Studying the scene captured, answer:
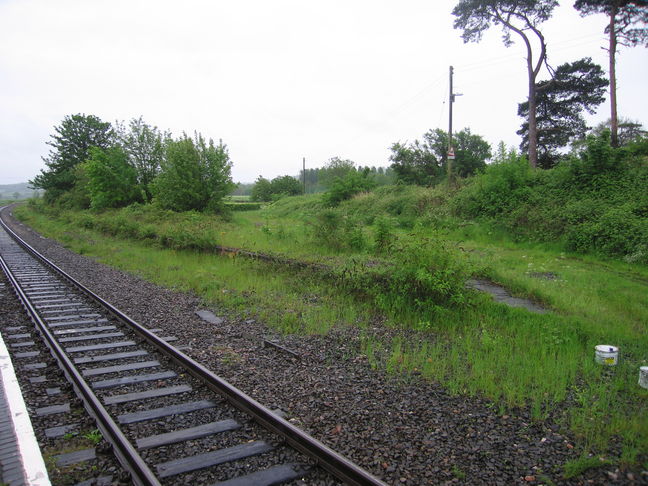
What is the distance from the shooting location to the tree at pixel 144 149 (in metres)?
34.8

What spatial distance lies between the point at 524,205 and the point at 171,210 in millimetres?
19637

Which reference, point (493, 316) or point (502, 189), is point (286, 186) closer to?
point (502, 189)

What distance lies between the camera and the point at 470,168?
37.4 metres

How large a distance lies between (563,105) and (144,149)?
3205 cm

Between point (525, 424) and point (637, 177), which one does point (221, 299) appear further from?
point (637, 177)

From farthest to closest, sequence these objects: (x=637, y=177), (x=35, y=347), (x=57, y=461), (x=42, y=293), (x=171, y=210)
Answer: (x=171, y=210) < (x=637, y=177) < (x=42, y=293) < (x=35, y=347) < (x=57, y=461)

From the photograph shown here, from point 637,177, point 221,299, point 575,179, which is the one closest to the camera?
point 221,299

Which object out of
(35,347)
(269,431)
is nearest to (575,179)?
(269,431)

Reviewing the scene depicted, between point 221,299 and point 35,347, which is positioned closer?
point 35,347

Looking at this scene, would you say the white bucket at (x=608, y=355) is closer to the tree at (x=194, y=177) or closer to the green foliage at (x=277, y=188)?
the tree at (x=194, y=177)

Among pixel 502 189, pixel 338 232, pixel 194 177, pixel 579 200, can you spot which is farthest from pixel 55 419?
pixel 194 177

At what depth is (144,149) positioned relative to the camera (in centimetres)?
3525

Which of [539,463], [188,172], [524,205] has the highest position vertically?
[188,172]

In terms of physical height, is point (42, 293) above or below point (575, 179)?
below
